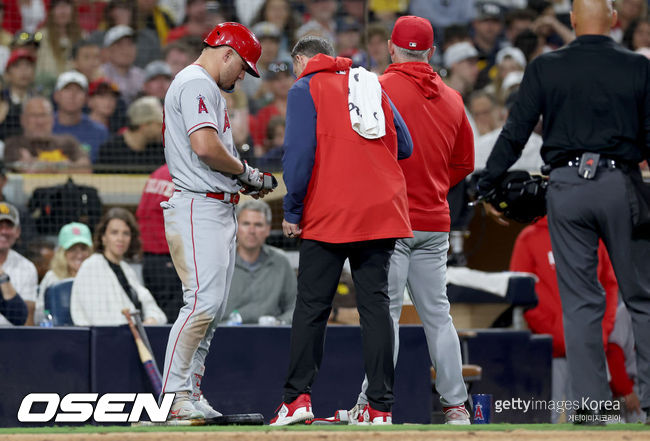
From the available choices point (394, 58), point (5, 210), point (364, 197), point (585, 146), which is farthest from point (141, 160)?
point (585, 146)

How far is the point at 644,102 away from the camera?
4688mm

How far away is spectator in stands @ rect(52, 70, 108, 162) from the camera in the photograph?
9797 mm

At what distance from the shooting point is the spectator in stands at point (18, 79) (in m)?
9.64

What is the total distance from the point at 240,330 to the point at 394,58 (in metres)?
2.09

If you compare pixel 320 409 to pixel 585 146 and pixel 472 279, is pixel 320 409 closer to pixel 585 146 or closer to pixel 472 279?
pixel 472 279

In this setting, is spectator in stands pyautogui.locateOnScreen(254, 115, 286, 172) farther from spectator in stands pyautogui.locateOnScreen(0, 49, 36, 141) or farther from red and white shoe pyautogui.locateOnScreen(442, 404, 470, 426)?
red and white shoe pyautogui.locateOnScreen(442, 404, 470, 426)

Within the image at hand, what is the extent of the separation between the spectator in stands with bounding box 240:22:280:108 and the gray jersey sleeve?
5713 mm

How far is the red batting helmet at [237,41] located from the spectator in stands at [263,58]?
552cm

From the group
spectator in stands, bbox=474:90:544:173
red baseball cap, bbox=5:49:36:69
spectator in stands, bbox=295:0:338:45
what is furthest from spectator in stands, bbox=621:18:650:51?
red baseball cap, bbox=5:49:36:69

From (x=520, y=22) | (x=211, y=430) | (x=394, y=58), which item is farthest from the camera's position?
(x=520, y=22)

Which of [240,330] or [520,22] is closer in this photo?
[240,330]

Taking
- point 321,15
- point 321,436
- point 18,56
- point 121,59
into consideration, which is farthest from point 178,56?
point 321,436

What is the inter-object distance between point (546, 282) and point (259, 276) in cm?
230

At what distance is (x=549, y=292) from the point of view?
7.98 meters
